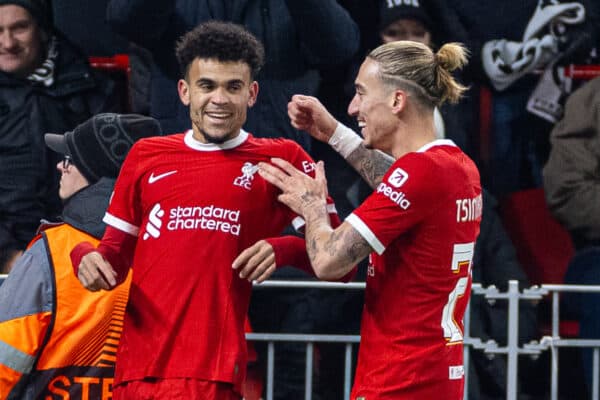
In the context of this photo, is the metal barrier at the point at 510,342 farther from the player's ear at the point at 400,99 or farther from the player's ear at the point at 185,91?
the player's ear at the point at 400,99

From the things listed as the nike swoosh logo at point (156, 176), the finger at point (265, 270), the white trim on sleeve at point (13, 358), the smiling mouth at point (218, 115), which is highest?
the smiling mouth at point (218, 115)

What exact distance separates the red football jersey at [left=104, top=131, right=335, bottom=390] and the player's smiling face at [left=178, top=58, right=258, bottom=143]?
5cm

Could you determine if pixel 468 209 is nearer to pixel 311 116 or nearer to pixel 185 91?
pixel 311 116

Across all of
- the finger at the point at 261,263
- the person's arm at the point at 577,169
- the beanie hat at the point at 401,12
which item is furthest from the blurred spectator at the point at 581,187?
the finger at the point at 261,263

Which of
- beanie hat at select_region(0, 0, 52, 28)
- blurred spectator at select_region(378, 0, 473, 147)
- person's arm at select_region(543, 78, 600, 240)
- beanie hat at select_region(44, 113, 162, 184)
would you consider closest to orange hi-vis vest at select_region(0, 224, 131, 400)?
beanie hat at select_region(44, 113, 162, 184)

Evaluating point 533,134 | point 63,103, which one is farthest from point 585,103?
point 63,103

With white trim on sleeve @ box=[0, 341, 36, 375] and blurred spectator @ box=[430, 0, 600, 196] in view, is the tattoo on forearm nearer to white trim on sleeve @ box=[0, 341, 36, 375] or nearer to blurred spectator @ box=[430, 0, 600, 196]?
white trim on sleeve @ box=[0, 341, 36, 375]

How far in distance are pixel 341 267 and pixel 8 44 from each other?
2.72m

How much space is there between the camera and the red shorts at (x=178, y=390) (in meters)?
3.36

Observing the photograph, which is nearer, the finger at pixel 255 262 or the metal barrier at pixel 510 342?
the finger at pixel 255 262

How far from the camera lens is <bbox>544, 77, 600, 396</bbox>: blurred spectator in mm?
5391

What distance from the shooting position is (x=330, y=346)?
5.29m

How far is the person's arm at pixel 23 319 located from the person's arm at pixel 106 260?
0.39 meters

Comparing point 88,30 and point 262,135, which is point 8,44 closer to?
point 88,30
